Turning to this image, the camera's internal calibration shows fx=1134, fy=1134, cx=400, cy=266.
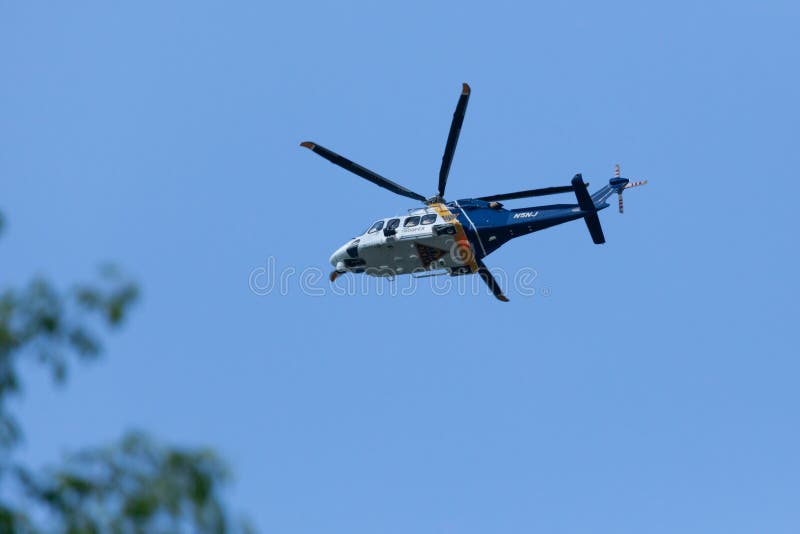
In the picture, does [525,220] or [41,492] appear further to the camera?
[525,220]

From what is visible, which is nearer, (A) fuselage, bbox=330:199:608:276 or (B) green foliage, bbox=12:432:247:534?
(B) green foliage, bbox=12:432:247:534

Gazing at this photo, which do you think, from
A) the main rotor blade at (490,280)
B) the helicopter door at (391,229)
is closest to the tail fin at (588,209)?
the main rotor blade at (490,280)

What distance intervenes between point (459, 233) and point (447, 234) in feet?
1.16

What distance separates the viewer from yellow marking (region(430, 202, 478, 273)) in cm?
3312

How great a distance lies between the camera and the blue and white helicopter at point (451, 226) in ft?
108

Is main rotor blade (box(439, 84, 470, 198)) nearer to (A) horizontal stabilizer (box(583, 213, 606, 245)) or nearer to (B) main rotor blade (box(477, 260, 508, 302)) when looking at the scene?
(B) main rotor blade (box(477, 260, 508, 302))

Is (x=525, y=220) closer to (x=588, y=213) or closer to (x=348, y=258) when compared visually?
(x=588, y=213)

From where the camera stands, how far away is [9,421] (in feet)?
40.4

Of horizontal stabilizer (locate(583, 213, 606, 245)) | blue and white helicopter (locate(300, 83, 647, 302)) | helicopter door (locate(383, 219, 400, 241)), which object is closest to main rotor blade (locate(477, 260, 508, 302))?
blue and white helicopter (locate(300, 83, 647, 302))

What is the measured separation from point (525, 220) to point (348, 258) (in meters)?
5.79

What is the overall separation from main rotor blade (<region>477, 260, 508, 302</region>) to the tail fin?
11.3ft

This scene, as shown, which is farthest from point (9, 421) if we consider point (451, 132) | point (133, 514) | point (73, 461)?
point (451, 132)

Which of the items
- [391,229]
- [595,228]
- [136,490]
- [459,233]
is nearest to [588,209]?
[595,228]

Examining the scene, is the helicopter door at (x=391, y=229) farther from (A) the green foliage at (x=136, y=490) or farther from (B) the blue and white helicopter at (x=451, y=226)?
(A) the green foliage at (x=136, y=490)
